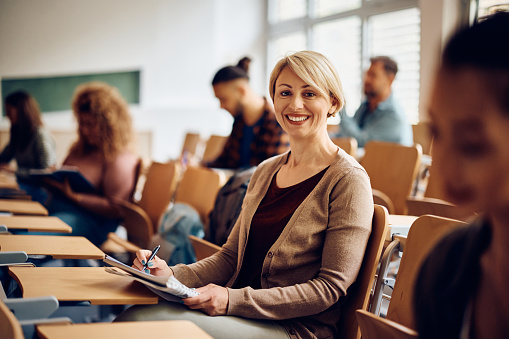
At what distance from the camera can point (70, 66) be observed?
8062 millimetres

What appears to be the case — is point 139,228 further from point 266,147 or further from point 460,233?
point 460,233

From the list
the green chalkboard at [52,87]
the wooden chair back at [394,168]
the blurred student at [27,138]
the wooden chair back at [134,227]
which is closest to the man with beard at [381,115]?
the wooden chair back at [394,168]

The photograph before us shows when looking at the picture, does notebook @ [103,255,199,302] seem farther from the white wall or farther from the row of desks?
the white wall

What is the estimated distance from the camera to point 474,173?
72cm

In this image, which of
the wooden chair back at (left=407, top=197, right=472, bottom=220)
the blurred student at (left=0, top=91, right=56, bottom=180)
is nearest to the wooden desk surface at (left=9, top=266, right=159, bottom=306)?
the wooden chair back at (left=407, top=197, right=472, bottom=220)

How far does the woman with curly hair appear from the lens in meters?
3.68

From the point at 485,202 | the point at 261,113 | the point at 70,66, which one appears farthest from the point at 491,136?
the point at 70,66

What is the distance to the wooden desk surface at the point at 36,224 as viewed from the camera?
2.41m

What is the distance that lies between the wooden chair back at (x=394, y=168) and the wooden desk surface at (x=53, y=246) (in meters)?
2.07

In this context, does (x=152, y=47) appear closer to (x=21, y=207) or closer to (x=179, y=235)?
(x=21, y=207)

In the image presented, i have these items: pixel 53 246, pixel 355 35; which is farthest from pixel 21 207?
pixel 355 35

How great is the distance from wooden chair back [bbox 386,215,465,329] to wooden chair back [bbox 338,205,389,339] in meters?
0.07

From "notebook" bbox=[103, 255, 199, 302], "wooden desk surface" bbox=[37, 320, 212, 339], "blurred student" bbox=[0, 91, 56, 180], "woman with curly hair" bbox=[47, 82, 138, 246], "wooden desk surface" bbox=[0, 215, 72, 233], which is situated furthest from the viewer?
"blurred student" bbox=[0, 91, 56, 180]

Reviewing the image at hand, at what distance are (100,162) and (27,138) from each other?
139 cm
